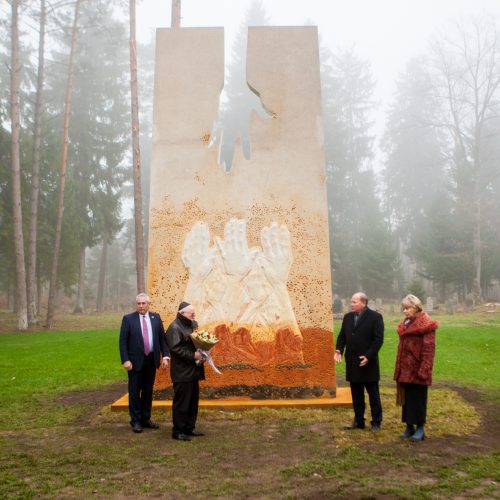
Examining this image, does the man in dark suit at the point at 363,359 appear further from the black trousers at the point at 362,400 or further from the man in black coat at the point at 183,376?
the man in black coat at the point at 183,376

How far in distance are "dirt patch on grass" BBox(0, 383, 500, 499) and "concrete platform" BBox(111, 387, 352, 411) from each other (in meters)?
0.16

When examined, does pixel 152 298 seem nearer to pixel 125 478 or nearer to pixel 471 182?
pixel 125 478

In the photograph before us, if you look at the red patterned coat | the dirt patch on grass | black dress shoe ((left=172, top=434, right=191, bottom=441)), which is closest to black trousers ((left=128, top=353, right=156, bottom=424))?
the dirt patch on grass

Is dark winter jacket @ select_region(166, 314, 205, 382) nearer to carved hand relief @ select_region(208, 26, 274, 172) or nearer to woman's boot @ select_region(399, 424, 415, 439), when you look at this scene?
woman's boot @ select_region(399, 424, 415, 439)

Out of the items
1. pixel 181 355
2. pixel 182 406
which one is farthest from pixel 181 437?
pixel 181 355

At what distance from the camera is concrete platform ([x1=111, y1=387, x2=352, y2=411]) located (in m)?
7.75

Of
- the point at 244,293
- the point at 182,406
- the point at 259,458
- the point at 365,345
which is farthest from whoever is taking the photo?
the point at 244,293

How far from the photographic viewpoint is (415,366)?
20.0ft

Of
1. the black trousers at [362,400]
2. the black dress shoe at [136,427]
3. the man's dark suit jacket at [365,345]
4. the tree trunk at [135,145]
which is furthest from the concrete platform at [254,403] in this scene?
the tree trunk at [135,145]

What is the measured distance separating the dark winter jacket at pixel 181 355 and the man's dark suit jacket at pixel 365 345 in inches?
76.0

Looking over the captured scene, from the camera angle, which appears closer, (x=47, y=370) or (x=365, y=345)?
(x=365, y=345)

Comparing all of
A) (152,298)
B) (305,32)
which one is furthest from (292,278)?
(305,32)

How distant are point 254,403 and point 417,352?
112 inches

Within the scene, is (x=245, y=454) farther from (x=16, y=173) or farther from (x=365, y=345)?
(x=16, y=173)
